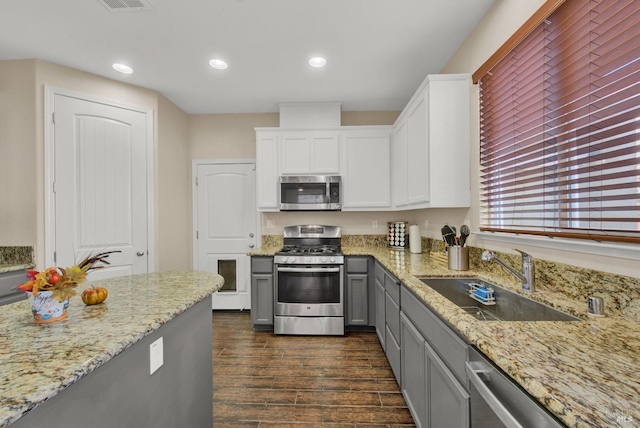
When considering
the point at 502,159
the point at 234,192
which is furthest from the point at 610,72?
the point at 234,192

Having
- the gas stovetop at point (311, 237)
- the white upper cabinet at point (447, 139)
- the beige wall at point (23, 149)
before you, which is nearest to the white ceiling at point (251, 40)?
the beige wall at point (23, 149)

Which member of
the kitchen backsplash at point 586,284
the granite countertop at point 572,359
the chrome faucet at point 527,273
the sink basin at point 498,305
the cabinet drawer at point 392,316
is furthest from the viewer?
the cabinet drawer at point 392,316

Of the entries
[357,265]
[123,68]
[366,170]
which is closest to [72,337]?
[357,265]

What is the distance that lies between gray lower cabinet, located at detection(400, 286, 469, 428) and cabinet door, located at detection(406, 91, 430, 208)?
0.95m

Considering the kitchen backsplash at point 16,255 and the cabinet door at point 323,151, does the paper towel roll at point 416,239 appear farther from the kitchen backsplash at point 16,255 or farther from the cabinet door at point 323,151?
the kitchen backsplash at point 16,255

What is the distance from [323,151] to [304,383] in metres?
2.44

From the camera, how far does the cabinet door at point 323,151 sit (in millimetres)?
3402

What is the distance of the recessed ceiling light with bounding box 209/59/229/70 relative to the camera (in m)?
2.56

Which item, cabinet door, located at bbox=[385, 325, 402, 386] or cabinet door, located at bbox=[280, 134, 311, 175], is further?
cabinet door, located at bbox=[280, 134, 311, 175]

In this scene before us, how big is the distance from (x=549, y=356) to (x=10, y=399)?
129 centimetres

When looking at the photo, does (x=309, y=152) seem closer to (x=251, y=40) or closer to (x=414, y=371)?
(x=251, y=40)

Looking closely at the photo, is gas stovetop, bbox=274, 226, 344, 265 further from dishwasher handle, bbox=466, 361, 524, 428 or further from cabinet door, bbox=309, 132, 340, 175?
dishwasher handle, bbox=466, 361, 524, 428

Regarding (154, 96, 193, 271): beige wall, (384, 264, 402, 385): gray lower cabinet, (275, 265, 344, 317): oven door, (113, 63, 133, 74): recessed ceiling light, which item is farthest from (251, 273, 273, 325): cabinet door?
(113, 63, 133, 74): recessed ceiling light

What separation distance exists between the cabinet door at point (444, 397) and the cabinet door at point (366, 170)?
2142mm
